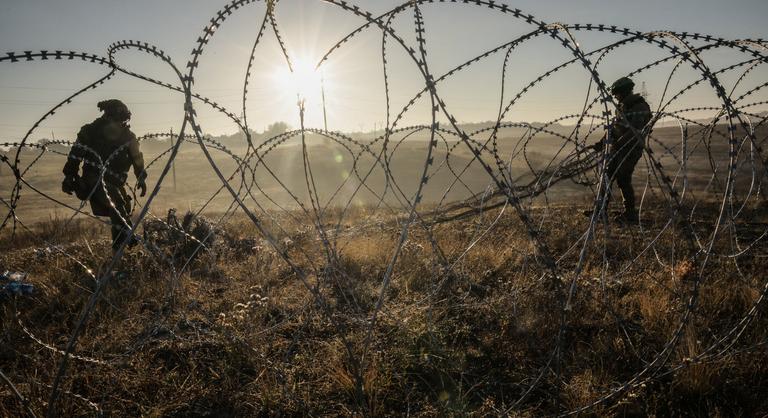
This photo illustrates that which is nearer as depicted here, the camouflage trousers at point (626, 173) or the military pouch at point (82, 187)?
the military pouch at point (82, 187)

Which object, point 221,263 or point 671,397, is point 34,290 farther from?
point 671,397

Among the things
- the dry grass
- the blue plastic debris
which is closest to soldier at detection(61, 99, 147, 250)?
the blue plastic debris

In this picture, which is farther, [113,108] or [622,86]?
[622,86]

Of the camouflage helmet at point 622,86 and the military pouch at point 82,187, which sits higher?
the camouflage helmet at point 622,86

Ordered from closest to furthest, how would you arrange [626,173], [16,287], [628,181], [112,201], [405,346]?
[405,346], [16,287], [112,201], [626,173], [628,181]

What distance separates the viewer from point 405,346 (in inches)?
121

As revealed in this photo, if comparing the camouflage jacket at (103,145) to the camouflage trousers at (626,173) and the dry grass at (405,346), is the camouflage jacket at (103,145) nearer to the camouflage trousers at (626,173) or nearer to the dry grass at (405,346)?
the dry grass at (405,346)

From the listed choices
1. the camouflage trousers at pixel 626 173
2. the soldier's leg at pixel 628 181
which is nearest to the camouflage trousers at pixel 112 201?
the camouflage trousers at pixel 626 173

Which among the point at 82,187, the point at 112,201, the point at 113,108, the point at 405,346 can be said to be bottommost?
the point at 405,346

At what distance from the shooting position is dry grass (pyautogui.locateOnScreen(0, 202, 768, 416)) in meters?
2.41

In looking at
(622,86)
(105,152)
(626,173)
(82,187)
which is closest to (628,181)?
(626,173)

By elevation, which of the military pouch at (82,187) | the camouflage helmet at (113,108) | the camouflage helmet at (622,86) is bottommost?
the military pouch at (82,187)

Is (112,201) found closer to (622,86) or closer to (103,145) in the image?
(103,145)

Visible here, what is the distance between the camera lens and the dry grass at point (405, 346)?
2.41 metres
